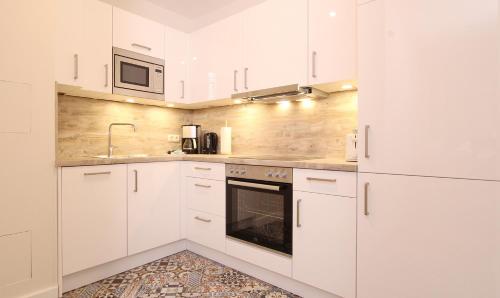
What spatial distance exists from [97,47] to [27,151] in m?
1.03

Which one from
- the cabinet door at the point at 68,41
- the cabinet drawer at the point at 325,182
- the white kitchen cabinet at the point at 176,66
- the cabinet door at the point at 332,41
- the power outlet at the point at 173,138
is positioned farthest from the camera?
the power outlet at the point at 173,138

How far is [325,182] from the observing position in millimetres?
1734

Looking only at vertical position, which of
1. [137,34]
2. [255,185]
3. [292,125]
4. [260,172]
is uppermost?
[137,34]

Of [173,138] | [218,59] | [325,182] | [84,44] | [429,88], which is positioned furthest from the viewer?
[173,138]

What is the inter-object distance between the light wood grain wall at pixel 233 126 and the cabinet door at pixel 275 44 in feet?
1.37

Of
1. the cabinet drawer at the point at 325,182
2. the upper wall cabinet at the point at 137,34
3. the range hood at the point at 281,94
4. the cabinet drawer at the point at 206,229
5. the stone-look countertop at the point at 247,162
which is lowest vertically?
the cabinet drawer at the point at 206,229

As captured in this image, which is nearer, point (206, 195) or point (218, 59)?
point (206, 195)

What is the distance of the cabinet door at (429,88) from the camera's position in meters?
1.22

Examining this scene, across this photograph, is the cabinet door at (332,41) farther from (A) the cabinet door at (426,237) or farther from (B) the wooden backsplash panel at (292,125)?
(A) the cabinet door at (426,237)

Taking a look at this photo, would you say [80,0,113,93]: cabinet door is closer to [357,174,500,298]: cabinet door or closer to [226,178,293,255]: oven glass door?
[226,178,293,255]: oven glass door

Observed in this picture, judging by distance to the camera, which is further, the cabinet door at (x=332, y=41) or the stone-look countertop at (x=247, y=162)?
the cabinet door at (x=332, y=41)

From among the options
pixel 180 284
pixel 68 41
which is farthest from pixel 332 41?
pixel 180 284

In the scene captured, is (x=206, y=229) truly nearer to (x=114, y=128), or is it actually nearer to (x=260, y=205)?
(x=260, y=205)

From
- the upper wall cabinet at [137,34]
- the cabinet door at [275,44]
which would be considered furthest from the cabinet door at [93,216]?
the cabinet door at [275,44]
